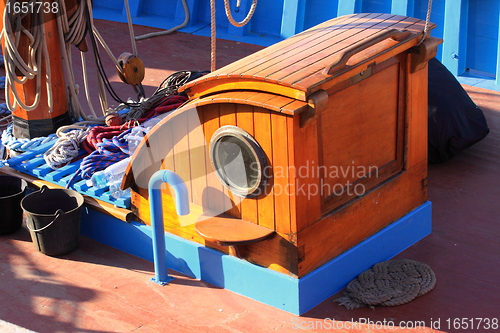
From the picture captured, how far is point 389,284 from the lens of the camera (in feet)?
10.9

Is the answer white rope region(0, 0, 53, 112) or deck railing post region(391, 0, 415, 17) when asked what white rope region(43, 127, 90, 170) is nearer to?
white rope region(0, 0, 53, 112)

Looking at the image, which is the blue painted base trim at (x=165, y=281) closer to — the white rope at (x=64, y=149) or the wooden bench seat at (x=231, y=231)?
the wooden bench seat at (x=231, y=231)

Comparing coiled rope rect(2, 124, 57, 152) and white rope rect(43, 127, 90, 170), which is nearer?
white rope rect(43, 127, 90, 170)

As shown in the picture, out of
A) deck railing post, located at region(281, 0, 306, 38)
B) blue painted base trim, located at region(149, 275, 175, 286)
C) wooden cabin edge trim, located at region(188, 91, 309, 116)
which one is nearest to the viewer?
wooden cabin edge trim, located at region(188, 91, 309, 116)

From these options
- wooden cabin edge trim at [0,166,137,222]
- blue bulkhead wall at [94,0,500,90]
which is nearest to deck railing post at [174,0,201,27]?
blue bulkhead wall at [94,0,500,90]

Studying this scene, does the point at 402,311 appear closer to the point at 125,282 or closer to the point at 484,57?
the point at 125,282

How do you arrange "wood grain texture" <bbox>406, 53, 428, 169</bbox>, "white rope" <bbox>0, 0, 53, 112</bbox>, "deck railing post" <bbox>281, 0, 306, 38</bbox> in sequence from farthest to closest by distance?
"deck railing post" <bbox>281, 0, 306, 38</bbox> → "white rope" <bbox>0, 0, 53, 112</bbox> → "wood grain texture" <bbox>406, 53, 428, 169</bbox>

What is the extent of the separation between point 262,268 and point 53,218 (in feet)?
4.80

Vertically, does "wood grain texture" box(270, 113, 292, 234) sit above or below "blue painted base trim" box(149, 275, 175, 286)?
above

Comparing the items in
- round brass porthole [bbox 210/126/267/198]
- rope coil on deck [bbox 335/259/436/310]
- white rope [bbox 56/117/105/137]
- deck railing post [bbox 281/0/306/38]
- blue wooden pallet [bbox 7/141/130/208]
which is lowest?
rope coil on deck [bbox 335/259/436/310]

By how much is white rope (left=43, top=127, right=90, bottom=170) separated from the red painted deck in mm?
627

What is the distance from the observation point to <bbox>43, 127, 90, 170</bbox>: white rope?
434cm

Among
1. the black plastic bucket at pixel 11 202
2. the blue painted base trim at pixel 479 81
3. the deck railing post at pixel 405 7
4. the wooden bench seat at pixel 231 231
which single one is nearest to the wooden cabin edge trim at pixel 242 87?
the wooden bench seat at pixel 231 231

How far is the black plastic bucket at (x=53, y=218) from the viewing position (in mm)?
3719
